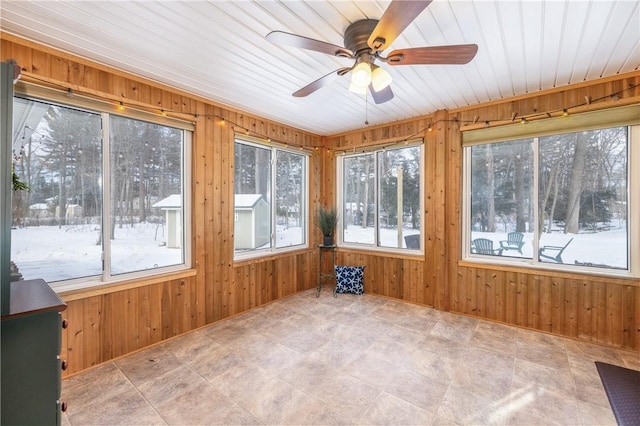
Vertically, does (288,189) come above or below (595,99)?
below

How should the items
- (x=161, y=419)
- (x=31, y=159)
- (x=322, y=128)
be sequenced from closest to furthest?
(x=161, y=419) → (x=31, y=159) → (x=322, y=128)

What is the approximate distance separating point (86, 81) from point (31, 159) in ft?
2.61

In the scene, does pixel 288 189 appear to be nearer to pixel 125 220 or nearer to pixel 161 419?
pixel 125 220

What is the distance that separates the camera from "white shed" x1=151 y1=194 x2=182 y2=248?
3087mm

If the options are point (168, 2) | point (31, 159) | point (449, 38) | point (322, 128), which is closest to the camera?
point (168, 2)

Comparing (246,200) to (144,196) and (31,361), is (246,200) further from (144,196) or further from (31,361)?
(31,361)

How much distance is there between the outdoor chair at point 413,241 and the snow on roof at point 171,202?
3.16m

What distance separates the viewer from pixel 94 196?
8.43 feet

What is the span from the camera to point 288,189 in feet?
15.0

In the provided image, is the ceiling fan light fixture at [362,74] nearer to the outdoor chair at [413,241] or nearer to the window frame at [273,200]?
the window frame at [273,200]

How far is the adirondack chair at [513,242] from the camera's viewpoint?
11.2ft

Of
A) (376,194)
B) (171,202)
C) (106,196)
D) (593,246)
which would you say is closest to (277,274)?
(171,202)

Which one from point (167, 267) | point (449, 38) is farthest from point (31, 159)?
point (449, 38)

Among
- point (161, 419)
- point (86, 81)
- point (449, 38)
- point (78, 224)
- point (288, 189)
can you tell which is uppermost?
point (449, 38)
